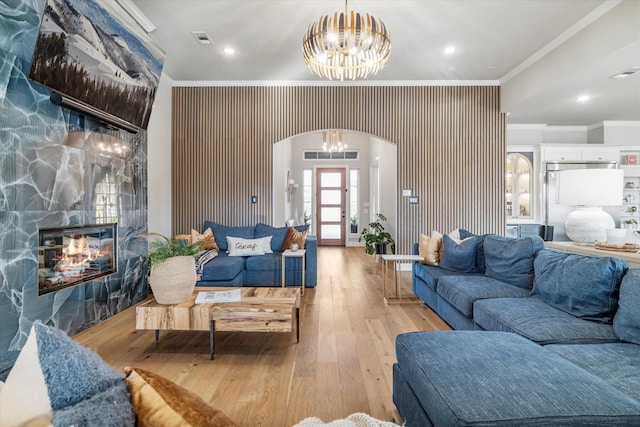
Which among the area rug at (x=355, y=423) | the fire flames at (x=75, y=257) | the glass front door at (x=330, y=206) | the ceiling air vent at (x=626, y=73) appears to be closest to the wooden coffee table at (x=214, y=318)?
the fire flames at (x=75, y=257)

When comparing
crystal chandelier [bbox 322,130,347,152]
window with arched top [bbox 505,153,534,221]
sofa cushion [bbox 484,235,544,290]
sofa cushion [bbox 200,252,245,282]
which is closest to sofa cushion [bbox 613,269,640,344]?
sofa cushion [bbox 484,235,544,290]

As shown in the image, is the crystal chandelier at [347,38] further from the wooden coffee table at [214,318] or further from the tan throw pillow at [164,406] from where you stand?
the tan throw pillow at [164,406]

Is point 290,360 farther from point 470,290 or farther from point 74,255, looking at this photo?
point 74,255

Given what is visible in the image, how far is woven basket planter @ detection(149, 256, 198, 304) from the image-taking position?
2465 millimetres

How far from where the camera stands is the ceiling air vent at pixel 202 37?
3869mm

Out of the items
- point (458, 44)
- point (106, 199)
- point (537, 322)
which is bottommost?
point (537, 322)

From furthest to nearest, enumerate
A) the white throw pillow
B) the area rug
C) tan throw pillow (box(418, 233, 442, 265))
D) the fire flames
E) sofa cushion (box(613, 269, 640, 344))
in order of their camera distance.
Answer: the white throw pillow
tan throw pillow (box(418, 233, 442, 265))
the fire flames
sofa cushion (box(613, 269, 640, 344))
the area rug

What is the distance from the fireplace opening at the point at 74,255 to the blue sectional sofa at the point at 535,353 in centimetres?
278

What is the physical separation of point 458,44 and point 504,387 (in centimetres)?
420

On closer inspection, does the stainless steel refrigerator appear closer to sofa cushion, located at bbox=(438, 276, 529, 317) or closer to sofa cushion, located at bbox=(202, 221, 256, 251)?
sofa cushion, located at bbox=(438, 276, 529, 317)

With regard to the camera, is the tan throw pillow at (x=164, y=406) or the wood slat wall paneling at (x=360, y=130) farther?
the wood slat wall paneling at (x=360, y=130)

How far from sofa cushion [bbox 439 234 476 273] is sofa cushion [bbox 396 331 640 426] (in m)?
1.84

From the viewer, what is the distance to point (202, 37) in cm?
395

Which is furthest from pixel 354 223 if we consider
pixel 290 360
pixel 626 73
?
pixel 290 360
